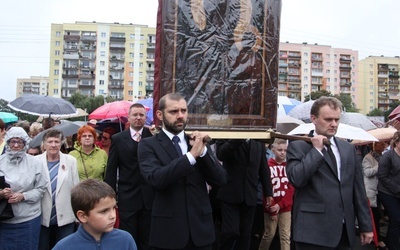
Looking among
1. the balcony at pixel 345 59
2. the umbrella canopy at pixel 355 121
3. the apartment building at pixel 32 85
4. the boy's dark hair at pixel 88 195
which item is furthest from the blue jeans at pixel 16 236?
the apartment building at pixel 32 85

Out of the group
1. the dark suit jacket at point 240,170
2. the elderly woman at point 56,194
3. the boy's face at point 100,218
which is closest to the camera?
the boy's face at point 100,218

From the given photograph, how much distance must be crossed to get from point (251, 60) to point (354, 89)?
365ft

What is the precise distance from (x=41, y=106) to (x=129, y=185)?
5.89 m

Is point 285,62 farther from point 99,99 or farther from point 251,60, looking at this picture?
point 251,60

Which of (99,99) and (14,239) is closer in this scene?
(14,239)

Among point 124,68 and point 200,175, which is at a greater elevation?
point 124,68

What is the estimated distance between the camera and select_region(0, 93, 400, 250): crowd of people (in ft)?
10.2

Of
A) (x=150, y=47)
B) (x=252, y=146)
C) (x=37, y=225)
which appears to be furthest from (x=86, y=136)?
(x=150, y=47)

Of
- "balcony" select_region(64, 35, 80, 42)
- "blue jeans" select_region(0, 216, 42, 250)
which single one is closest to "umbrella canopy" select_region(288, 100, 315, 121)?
"blue jeans" select_region(0, 216, 42, 250)

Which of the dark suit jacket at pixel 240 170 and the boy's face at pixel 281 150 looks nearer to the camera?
the dark suit jacket at pixel 240 170

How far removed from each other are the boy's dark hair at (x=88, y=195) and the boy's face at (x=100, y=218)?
0.03 meters

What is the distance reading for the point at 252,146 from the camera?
5.11 metres

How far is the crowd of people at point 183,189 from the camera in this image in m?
3.11

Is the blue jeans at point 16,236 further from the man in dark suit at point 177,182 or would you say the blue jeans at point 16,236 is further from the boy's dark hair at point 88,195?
the boy's dark hair at point 88,195
